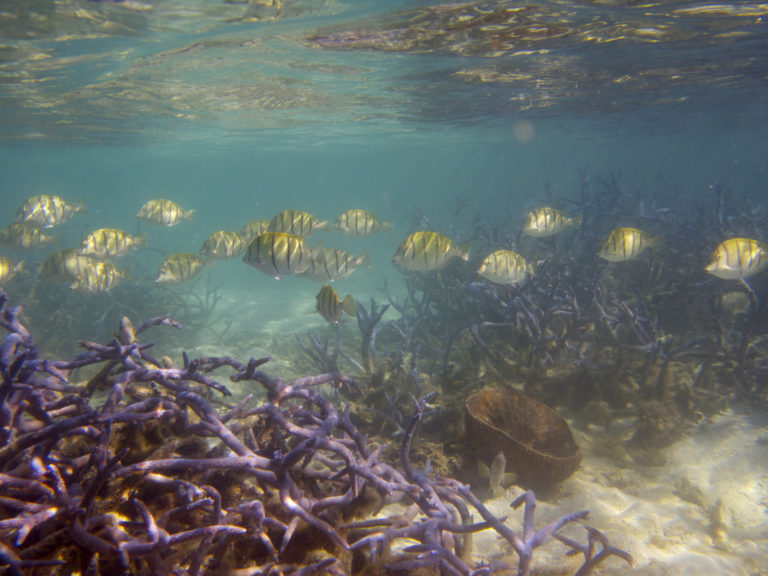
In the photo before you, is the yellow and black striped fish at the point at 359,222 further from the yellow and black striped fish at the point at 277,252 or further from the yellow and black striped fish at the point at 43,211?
the yellow and black striped fish at the point at 43,211

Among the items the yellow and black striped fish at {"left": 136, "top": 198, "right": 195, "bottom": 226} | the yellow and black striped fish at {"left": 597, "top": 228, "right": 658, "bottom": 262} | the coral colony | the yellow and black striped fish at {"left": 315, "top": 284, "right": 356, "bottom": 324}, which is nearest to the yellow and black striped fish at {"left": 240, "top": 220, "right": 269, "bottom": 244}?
the yellow and black striped fish at {"left": 136, "top": 198, "right": 195, "bottom": 226}

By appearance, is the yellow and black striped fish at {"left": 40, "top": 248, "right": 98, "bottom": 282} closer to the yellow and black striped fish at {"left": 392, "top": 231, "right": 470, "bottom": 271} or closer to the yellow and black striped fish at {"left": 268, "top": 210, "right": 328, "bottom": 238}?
the yellow and black striped fish at {"left": 268, "top": 210, "right": 328, "bottom": 238}

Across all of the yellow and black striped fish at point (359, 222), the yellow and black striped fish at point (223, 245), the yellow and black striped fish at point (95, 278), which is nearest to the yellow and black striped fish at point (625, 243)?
the yellow and black striped fish at point (359, 222)

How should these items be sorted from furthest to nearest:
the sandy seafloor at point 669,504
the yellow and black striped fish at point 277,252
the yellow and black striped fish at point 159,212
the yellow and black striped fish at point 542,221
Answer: the yellow and black striped fish at point 159,212 → the yellow and black striped fish at point 542,221 → the yellow and black striped fish at point 277,252 → the sandy seafloor at point 669,504

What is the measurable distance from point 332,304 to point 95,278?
17.5ft

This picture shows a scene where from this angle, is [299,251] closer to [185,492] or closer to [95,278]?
[185,492]

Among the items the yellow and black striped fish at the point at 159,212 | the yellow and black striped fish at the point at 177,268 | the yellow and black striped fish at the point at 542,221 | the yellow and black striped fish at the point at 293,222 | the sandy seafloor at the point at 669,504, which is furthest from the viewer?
the yellow and black striped fish at the point at 159,212

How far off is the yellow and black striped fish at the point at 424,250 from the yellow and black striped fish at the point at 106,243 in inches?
212

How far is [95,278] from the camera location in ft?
23.6

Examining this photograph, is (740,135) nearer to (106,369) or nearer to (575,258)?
(575,258)

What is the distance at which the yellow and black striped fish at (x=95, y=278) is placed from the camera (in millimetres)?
7117

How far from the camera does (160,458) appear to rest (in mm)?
2381

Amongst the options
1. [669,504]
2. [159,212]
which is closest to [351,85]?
[159,212]

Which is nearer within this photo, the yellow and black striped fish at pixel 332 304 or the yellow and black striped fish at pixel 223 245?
the yellow and black striped fish at pixel 332 304
